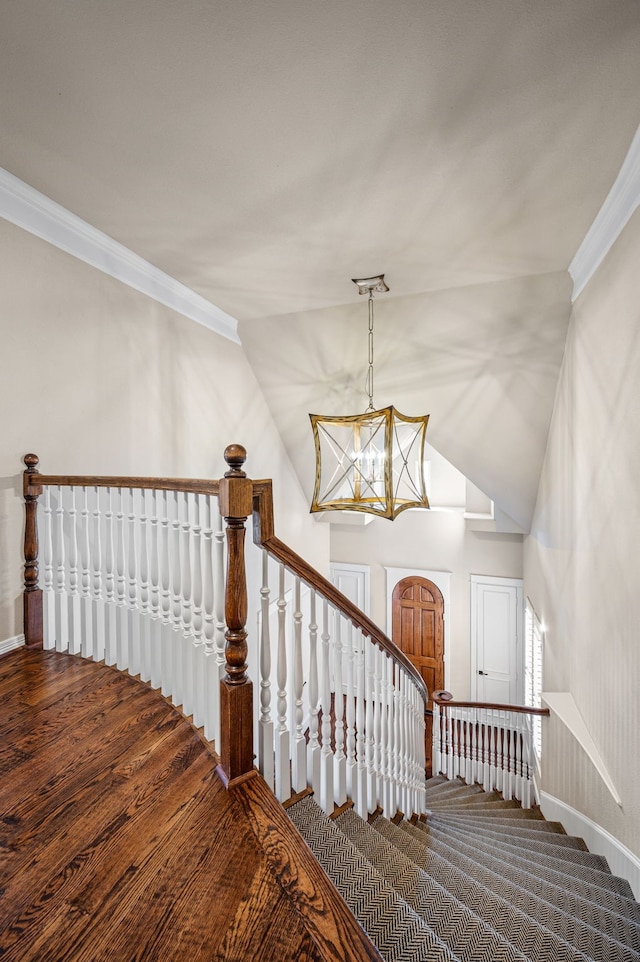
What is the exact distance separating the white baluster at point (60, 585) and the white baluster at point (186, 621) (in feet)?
3.10

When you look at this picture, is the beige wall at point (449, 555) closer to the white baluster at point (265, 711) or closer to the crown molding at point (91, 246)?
the crown molding at point (91, 246)

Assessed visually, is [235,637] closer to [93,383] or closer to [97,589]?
[97,589]

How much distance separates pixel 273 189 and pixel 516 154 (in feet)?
3.92

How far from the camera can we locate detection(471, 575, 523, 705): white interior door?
20.8ft

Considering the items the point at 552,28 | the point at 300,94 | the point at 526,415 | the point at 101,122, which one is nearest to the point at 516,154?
the point at 552,28

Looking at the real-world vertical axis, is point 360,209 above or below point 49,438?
above

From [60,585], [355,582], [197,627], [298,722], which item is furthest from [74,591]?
[355,582]

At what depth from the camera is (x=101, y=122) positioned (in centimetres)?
201

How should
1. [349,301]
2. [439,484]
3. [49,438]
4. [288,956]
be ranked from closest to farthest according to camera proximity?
1. [288,956]
2. [49,438]
3. [349,301]
4. [439,484]

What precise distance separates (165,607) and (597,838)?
9.39ft

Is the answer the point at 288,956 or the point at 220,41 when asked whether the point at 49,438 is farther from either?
the point at 288,956

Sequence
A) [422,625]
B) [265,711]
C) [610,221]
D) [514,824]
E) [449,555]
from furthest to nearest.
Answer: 1. [422,625]
2. [449,555]
3. [514,824]
4. [610,221]
5. [265,711]

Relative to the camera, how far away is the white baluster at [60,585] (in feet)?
8.00

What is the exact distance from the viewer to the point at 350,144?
2.12m
